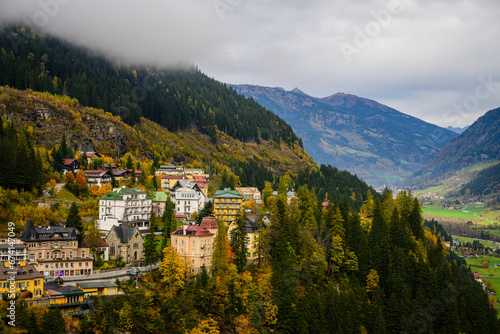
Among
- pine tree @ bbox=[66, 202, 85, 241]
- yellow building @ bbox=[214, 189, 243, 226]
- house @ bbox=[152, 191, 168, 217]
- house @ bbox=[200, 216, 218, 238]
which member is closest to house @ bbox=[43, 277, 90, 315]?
pine tree @ bbox=[66, 202, 85, 241]

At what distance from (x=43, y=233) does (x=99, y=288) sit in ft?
39.6

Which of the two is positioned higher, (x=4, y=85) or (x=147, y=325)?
(x=4, y=85)

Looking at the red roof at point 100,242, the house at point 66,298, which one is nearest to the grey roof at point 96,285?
the house at point 66,298

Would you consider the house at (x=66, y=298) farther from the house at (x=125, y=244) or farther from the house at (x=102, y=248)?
the house at (x=125, y=244)

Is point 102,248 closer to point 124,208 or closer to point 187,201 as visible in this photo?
point 124,208

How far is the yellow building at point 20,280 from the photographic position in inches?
2125

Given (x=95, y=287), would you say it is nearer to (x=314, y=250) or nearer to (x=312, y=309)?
(x=312, y=309)

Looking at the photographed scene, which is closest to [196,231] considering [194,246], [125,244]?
[194,246]

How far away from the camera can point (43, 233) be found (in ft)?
214

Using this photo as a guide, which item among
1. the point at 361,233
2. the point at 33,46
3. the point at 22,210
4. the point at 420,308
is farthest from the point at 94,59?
the point at 420,308

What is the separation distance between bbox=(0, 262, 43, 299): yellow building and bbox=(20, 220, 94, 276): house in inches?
203

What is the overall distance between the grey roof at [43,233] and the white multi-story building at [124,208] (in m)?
15.3

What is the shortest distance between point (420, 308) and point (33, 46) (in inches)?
5846

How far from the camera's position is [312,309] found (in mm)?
71750
